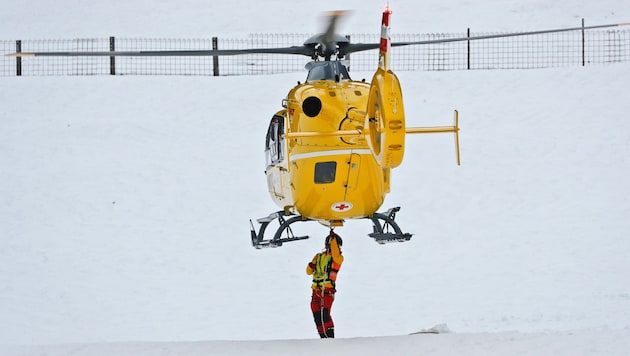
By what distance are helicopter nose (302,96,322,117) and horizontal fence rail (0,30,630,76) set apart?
52.5 ft

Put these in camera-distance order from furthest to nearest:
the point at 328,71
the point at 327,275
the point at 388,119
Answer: the point at 327,275 < the point at 328,71 < the point at 388,119

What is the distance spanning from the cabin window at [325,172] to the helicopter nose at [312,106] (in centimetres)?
57

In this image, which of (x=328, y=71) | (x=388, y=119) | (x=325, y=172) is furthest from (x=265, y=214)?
(x=388, y=119)

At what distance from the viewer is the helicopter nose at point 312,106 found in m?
11.7

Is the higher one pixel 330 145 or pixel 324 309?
pixel 330 145

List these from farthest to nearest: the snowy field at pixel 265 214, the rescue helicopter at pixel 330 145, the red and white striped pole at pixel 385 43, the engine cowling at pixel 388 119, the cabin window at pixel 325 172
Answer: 1. the snowy field at pixel 265 214
2. the cabin window at pixel 325 172
3. the rescue helicopter at pixel 330 145
4. the red and white striped pole at pixel 385 43
5. the engine cowling at pixel 388 119

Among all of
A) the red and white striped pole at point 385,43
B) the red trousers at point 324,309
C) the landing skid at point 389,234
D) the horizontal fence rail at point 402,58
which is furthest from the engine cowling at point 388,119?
the horizontal fence rail at point 402,58

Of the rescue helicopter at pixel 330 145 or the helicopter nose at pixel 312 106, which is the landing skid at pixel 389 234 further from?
the helicopter nose at pixel 312 106

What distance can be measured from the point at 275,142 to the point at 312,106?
59.4 inches

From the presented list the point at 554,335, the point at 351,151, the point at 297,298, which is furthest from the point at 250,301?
the point at 554,335

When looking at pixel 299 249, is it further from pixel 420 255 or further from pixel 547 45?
pixel 547 45

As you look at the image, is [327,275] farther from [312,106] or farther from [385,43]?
[385,43]

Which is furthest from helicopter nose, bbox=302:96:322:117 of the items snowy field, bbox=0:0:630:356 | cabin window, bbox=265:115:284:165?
snowy field, bbox=0:0:630:356

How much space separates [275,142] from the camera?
13070 millimetres
